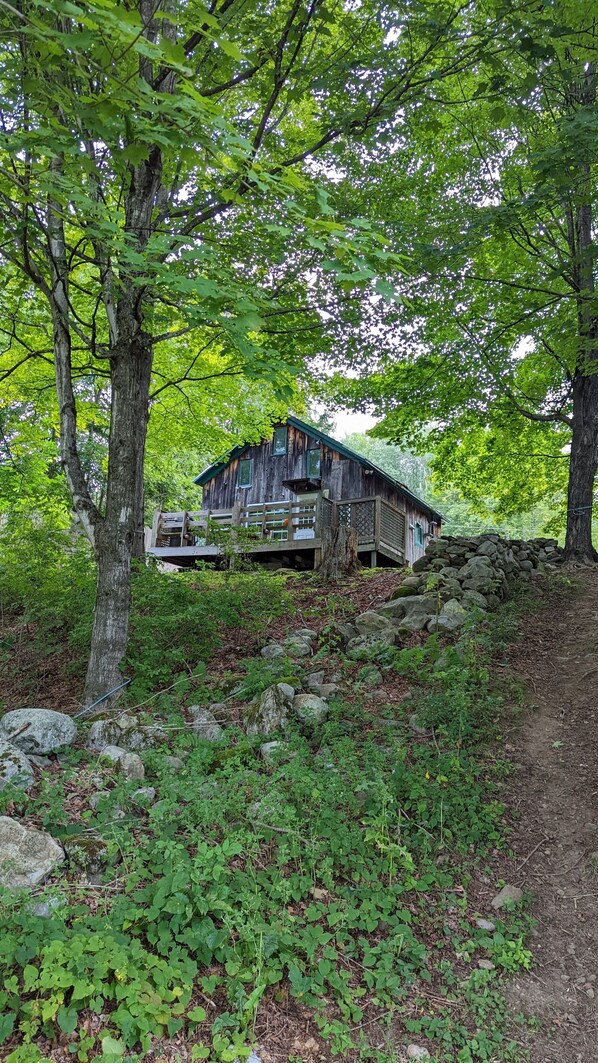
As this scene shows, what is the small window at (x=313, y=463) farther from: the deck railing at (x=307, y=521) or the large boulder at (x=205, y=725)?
the large boulder at (x=205, y=725)

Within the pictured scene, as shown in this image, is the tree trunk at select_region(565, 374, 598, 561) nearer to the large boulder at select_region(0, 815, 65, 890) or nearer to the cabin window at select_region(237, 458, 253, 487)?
the large boulder at select_region(0, 815, 65, 890)

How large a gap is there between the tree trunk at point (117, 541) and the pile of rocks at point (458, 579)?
Result: 3797 mm

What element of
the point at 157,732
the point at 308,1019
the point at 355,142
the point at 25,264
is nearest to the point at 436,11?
the point at 355,142

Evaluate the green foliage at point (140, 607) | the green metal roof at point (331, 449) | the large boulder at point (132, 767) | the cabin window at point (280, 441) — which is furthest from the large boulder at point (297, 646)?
the cabin window at point (280, 441)

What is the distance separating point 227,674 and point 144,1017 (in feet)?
13.6

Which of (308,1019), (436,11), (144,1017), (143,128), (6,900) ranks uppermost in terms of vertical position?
(436,11)

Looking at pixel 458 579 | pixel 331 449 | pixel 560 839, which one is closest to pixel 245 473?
pixel 331 449

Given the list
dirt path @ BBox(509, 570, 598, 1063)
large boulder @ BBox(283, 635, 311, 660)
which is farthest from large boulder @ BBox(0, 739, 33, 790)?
large boulder @ BBox(283, 635, 311, 660)

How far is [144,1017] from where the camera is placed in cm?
253

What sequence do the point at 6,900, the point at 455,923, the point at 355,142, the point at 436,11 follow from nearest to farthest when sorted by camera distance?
the point at 6,900
the point at 455,923
the point at 436,11
the point at 355,142

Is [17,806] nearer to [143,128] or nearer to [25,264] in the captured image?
[143,128]

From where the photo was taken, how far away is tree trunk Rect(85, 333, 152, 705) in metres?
5.95

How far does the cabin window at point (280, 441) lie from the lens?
23.2 metres

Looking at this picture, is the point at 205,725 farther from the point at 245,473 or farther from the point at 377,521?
the point at 245,473
